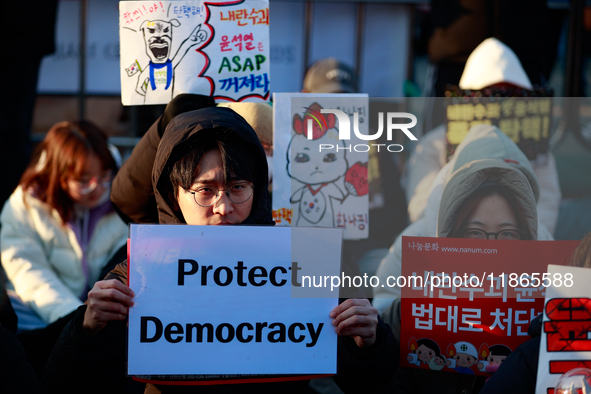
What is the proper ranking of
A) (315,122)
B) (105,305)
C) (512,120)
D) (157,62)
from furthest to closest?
1. (512,120)
2. (315,122)
3. (157,62)
4. (105,305)

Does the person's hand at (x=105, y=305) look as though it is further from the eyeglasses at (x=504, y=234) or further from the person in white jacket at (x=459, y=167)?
the eyeglasses at (x=504, y=234)

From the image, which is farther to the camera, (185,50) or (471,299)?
(185,50)

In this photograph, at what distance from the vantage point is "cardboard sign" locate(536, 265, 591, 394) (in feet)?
5.60

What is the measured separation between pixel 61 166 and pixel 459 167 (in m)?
2.49

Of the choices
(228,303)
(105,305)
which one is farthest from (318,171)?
(105,305)

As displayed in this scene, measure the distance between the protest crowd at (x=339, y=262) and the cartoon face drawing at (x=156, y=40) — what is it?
Answer: 13 mm

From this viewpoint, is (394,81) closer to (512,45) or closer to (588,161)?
(512,45)

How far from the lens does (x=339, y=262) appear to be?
1.85 metres

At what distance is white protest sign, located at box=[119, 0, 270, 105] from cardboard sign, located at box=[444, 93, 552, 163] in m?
1.10

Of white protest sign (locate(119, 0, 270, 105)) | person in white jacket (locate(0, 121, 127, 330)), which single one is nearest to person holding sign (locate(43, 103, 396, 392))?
white protest sign (locate(119, 0, 270, 105))

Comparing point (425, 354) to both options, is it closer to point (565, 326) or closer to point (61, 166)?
point (565, 326)

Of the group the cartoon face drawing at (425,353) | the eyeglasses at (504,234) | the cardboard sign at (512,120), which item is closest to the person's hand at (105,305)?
the cartoon face drawing at (425,353)

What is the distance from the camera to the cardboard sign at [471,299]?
2076mm

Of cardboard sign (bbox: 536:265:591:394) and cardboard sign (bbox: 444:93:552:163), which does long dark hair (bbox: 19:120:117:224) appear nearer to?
cardboard sign (bbox: 444:93:552:163)
